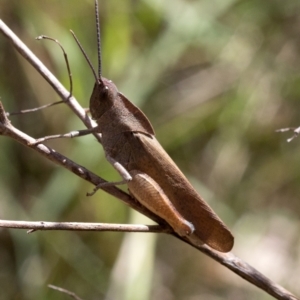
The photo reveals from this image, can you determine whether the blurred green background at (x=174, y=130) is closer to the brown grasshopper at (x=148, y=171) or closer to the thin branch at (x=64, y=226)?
the brown grasshopper at (x=148, y=171)

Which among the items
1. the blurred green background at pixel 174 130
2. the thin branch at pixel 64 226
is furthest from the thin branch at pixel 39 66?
the blurred green background at pixel 174 130

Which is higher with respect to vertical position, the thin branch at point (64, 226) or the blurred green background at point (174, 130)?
the blurred green background at point (174, 130)

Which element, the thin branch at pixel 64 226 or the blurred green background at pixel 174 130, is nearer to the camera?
the thin branch at pixel 64 226

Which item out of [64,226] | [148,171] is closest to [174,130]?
[148,171]

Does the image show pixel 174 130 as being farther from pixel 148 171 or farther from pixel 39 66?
pixel 39 66

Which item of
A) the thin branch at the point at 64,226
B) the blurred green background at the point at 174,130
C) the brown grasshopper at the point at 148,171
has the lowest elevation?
the thin branch at the point at 64,226

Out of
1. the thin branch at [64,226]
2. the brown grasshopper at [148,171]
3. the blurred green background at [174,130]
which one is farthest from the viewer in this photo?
the blurred green background at [174,130]
